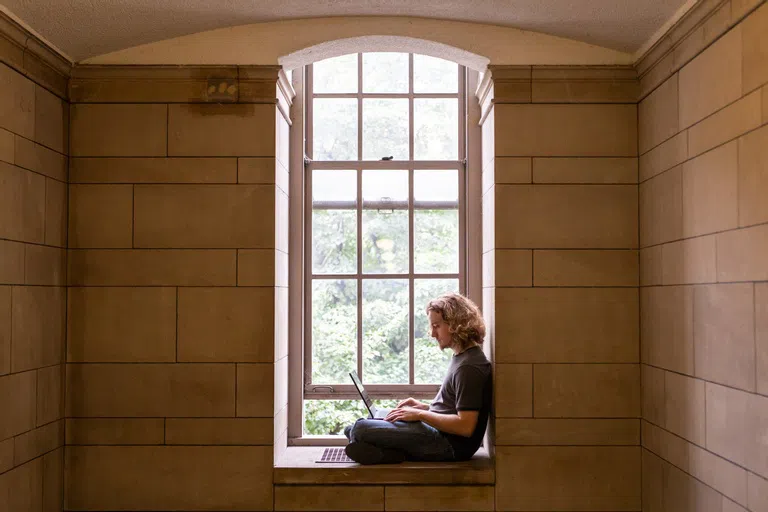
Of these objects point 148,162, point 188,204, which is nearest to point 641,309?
point 188,204

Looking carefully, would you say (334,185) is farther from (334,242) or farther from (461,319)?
(461,319)

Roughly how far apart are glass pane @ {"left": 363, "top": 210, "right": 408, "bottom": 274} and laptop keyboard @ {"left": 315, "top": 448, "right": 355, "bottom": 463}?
0.99m

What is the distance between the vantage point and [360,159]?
4.05 metres

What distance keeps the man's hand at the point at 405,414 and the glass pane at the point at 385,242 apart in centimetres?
87

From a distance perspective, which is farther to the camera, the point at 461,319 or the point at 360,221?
the point at 360,221

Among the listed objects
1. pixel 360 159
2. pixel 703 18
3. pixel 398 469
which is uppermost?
pixel 703 18

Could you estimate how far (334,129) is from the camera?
4.08m


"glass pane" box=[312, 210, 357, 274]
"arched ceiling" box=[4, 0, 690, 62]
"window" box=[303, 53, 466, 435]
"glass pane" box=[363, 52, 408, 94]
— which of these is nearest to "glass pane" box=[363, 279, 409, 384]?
"window" box=[303, 53, 466, 435]

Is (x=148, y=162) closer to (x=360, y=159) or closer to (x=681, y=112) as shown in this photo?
(x=360, y=159)

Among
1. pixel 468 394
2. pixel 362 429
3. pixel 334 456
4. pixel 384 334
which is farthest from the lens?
pixel 384 334

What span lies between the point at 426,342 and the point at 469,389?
73 cm

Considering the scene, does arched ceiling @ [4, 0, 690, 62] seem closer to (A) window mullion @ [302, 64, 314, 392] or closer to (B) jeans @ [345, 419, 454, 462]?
(A) window mullion @ [302, 64, 314, 392]

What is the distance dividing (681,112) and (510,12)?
2.97ft

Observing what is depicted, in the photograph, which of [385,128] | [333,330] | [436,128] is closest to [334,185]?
[385,128]
